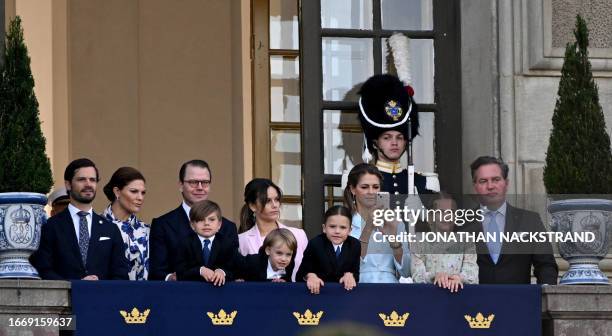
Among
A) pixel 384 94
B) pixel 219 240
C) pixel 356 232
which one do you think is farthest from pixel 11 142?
pixel 384 94

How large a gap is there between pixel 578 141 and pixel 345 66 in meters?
2.35

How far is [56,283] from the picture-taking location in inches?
392

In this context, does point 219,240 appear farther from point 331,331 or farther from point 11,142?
point 331,331

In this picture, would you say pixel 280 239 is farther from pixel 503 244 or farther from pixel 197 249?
pixel 503 244

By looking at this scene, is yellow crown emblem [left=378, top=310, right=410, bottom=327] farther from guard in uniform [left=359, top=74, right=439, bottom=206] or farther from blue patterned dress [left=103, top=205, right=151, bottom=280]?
blue patterned dress [left=103, top=205, right=151, bottom=280]

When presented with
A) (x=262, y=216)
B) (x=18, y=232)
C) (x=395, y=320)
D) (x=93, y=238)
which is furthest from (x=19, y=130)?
(x=395, y=320)

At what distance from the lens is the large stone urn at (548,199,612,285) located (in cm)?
1059

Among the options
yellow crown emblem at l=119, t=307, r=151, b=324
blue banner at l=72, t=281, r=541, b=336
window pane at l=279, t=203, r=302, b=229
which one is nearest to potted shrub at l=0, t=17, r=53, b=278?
blue banner at l=72, t=281, r=541, b=336

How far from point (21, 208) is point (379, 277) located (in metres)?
2.10

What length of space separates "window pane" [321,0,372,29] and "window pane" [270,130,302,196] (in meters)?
1.65

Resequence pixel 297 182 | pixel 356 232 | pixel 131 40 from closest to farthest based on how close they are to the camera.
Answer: pixel 356 232 < pixel 297 182 < pixel 131 40

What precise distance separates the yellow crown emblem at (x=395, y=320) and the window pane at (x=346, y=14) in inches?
110

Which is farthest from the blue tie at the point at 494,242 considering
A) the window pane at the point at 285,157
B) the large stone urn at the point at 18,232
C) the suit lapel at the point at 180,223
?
the window pane at the point at 285,157

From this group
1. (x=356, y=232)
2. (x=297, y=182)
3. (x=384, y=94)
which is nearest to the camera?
(x=356, y=232)
